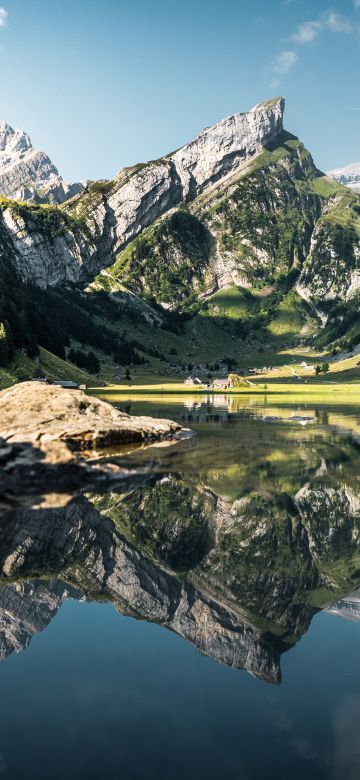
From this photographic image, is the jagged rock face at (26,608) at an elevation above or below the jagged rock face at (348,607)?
above

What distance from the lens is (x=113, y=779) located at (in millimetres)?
8695

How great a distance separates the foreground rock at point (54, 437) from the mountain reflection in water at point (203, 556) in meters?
3.41

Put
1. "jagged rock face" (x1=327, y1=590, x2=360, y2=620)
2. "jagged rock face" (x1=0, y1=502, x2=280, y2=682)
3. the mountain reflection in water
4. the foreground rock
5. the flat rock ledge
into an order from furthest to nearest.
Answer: the flat rock ledge → the foreground rock → "jagged rock face" (x1=327, y1=590, x2=360, y2=620) → the mountain reflection in water → "jagged rock face" (x1=0, y1=502, x2=280, y2=682)

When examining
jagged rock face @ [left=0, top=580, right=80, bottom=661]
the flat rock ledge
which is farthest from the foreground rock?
jagged rock face @ [left=0, top=580, right=80, bottom=661]

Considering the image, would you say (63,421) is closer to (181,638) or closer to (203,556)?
(203,556)

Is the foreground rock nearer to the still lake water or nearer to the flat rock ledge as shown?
the flat rock ledge

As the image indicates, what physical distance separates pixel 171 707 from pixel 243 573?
24.5ft

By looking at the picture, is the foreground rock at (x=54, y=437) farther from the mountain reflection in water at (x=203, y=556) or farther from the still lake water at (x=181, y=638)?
the still lake water at (x=181, y=638)

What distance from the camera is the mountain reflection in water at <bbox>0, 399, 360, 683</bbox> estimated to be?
1442 cm

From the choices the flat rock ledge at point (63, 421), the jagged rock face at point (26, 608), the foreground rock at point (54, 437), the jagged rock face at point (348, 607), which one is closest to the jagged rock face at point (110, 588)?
the jagged rock face at point (26, 608)

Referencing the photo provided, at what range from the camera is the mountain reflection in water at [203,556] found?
1442 cm

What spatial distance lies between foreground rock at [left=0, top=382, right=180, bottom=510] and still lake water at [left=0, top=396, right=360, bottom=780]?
4925 mm

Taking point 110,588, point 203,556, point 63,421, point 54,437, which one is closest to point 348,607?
point 203,556

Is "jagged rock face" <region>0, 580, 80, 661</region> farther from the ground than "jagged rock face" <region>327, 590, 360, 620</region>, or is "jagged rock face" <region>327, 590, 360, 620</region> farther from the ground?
"jagged rock face" <region>0, 580, 80, 661</region>
